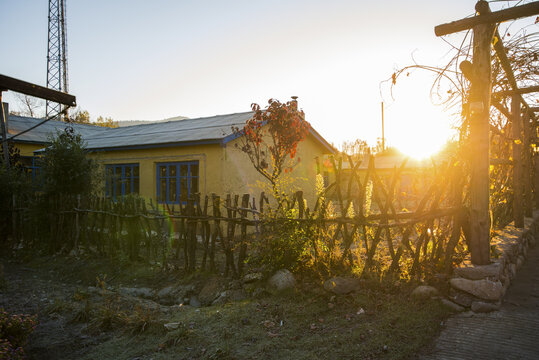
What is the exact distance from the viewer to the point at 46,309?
4.92 meters

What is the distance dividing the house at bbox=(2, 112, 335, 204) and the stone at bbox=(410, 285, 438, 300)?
499 centimetres

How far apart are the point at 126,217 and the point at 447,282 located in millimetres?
5800

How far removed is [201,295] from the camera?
5527mm

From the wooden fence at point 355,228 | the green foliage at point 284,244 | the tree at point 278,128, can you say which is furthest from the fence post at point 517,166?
the green foliage at point 284,244

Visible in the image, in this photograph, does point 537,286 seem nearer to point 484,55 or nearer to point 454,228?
point 454,228

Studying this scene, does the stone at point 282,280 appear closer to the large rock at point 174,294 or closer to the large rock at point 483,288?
the large rock at point 174,294

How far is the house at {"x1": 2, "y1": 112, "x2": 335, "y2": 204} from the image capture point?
416 inches

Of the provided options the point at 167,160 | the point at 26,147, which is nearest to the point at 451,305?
the point at 167,160

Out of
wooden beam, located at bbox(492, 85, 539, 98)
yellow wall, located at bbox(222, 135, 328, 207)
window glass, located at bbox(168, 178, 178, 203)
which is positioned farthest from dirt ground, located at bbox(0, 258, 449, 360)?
window glass, located at bbox(168, 178, 178, 203)

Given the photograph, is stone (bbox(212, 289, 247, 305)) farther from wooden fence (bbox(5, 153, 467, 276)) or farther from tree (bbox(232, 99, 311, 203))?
tree (bbox(232, 99, 311, 203))

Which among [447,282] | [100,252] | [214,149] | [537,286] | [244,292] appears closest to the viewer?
[447,282]

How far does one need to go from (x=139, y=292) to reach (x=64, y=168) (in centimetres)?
487

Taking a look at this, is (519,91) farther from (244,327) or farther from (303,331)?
(244,327)

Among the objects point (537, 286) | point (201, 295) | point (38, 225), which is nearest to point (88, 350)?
point (201, 295)
